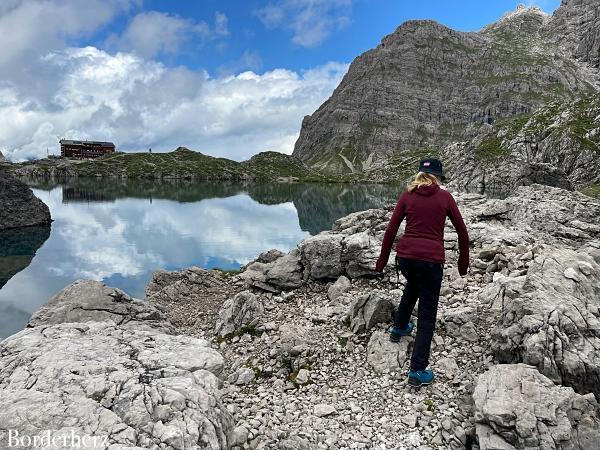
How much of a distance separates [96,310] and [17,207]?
7427 centimetres

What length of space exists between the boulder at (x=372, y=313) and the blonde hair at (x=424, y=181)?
3.99 metres

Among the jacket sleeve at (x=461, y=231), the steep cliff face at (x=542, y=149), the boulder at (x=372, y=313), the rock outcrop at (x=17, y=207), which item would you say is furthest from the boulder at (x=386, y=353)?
the steep cliff face at (x=542, y=149)

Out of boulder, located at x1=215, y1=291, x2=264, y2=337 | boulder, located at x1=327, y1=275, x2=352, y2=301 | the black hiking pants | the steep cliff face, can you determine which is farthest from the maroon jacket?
the steep cliff face

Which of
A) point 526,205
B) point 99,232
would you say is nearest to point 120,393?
point 526,205

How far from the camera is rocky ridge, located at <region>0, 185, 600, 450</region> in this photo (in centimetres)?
746

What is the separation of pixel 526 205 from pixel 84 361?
83.7 feet

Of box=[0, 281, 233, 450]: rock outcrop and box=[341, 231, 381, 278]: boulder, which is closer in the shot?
box=[0, 281, 233, 450]: rock outcrop

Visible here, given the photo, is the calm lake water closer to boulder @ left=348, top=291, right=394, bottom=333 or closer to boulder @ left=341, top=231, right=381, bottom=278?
boulder @ left=341, top=231, right=381, bottom=278

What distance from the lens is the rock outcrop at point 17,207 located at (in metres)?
71.8

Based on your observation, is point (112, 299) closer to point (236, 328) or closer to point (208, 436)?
point (236, 328)

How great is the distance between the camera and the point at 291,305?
15953mm

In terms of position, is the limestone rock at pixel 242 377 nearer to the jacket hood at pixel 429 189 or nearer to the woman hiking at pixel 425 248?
the woman hiking at pixel 425 248

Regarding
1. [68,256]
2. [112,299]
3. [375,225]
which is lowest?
[68,256]

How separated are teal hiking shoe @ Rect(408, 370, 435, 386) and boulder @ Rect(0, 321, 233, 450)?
14.3 feet
